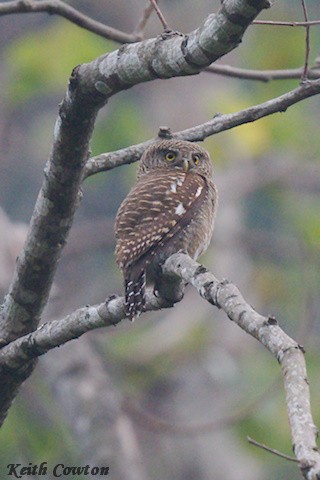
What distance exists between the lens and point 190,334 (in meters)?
11.2

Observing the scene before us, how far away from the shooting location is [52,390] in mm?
10133

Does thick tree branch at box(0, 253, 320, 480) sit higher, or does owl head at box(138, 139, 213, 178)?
owl head at box(138, 139, 213, 178)

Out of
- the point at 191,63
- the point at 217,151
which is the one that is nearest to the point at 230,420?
the point at 217,151

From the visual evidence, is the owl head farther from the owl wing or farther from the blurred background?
the blurred background

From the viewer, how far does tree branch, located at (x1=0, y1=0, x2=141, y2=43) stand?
4578 mm

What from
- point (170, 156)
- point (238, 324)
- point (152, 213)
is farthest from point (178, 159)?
point (238, 324)

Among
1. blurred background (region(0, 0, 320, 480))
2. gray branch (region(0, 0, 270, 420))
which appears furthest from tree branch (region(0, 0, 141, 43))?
blurred background (region(0, 0, 320, 480))

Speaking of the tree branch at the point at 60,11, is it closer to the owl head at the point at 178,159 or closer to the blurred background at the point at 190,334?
the owl head at the point at 178,159

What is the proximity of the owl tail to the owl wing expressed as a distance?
194mm

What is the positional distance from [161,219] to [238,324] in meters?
2.04

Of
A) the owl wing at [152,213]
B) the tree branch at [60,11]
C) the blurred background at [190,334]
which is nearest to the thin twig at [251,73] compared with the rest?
the tree branch at [60,11]

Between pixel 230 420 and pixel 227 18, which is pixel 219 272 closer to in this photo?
pixel 230 420

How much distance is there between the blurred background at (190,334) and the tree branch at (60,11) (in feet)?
12.4

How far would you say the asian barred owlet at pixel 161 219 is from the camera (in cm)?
478
